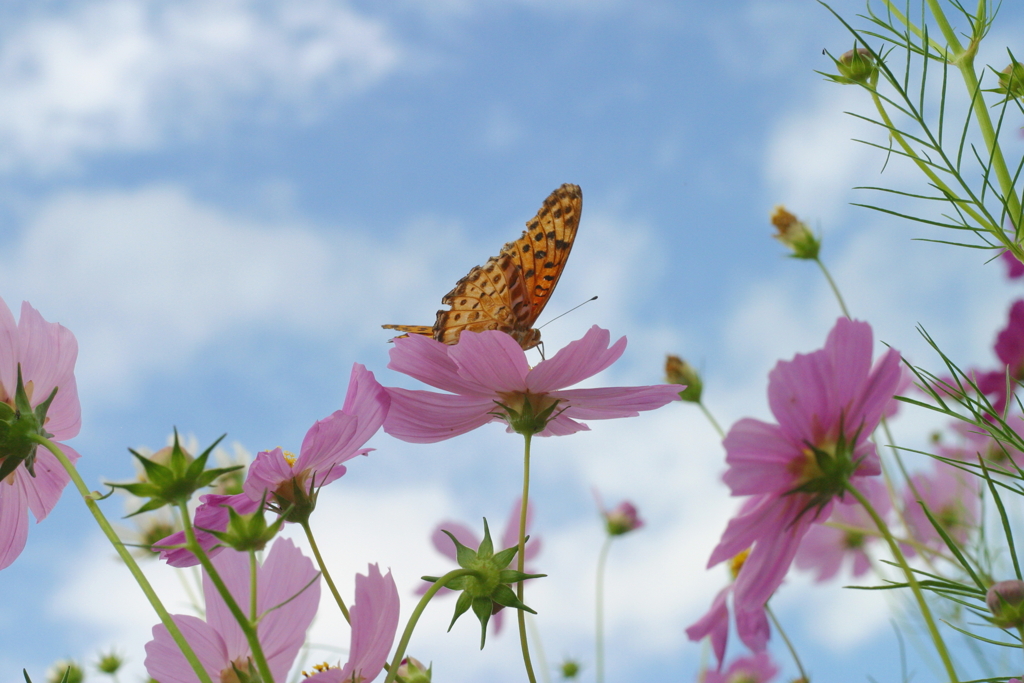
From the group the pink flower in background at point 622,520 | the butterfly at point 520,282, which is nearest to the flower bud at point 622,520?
the pink flower in background at point 622,520

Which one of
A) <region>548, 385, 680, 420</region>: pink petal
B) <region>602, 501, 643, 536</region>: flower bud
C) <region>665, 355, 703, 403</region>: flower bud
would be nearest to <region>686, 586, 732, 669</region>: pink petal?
<region>548, 385, 680, 420</region>: pink petal

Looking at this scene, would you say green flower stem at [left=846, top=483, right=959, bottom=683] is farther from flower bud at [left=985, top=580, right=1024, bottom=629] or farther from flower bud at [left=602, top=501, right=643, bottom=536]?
flower bud at [left=602, top=501, right=643, bottom=536]

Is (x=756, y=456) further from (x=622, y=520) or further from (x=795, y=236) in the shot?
(x=622, y=520)

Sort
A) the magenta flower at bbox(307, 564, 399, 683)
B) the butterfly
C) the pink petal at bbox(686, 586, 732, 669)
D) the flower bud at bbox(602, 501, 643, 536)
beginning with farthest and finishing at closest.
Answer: the flower bud at bbox(602, 501, 643, 536) → the butterfly → the pink petal at bbox(686, 586, 732, 669) → the magenta flower at bbox(307, 564, 399, 683)

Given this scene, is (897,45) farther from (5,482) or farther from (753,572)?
(5,482)

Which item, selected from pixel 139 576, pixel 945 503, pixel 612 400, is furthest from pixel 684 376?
pixel 139 576

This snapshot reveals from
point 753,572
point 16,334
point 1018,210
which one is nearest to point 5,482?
point 16,334
